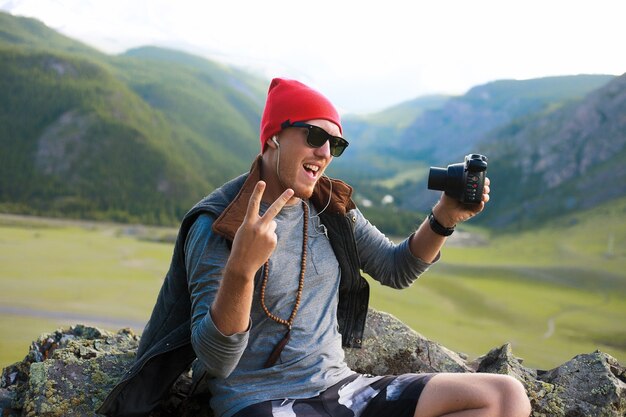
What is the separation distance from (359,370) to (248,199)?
6.25 feet

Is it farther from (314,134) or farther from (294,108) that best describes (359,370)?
(294,108)

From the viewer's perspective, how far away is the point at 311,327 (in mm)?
3570

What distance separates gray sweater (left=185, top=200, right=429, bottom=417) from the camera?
3047 millimetres

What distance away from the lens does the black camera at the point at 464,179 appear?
12.3 feet

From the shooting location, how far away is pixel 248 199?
3439mm

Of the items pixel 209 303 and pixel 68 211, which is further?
pixel 68 211

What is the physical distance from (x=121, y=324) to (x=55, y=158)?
272 feet

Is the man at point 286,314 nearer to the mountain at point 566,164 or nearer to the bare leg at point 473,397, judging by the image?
the bare leg at point 473,397

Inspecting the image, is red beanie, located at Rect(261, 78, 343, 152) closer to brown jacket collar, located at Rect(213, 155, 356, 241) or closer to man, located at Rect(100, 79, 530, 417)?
man, located at Rect(100, 79, 530, 417)

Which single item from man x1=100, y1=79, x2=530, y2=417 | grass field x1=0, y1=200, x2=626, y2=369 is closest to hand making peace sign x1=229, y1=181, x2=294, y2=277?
man x1=100, y1=79, x2=530, y2=417

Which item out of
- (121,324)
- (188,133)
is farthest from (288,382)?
(188,133)

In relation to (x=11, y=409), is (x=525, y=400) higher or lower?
higher

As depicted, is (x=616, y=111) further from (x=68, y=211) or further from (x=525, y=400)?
(x=525, y=400)

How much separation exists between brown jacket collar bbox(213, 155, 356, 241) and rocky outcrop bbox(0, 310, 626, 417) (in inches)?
50.4
